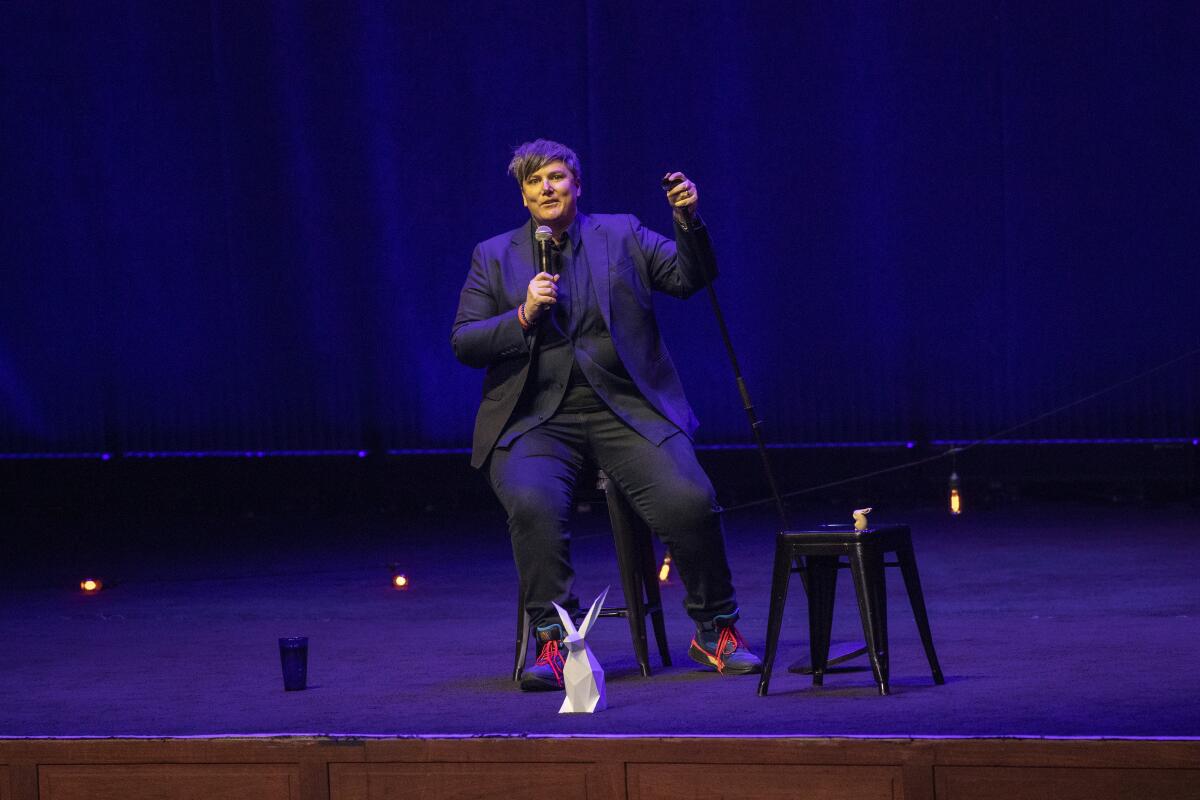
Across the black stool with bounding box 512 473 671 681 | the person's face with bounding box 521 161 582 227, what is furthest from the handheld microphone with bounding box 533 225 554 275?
the black stool with bounding box 512 473 671 681

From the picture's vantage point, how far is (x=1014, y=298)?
6.47 metres

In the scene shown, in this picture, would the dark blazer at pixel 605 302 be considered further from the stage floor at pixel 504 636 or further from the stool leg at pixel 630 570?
the stage floor at pixel 504 636

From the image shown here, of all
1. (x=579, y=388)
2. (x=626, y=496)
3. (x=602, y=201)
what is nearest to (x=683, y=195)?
(x=579, y=388)

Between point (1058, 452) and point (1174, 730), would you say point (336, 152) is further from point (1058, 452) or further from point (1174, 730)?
point (1174, 730)

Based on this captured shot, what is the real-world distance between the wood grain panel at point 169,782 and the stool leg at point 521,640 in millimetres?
846

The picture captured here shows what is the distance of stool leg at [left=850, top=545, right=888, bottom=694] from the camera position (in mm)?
2943

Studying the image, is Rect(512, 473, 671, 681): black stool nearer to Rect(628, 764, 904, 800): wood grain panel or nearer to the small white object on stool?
the small white object on stool

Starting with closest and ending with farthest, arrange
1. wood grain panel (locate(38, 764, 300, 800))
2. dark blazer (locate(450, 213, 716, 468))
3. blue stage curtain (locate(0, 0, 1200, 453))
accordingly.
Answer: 1. wood grain panel (locate(38, 764, 300, 800))
2. dark blazer (locate(450, 213, 716, 468))
3. blue stage curtain (locate(0, 0, 1200, 453))

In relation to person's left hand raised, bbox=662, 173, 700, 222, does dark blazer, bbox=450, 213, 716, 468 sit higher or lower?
lower

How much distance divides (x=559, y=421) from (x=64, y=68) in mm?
4768

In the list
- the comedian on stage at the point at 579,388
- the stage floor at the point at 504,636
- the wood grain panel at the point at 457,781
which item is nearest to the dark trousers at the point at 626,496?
the comedian on stage at the point at 579,388

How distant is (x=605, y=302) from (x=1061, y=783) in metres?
1.59

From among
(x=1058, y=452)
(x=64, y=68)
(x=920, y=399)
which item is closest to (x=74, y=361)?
(x=64, y=68)

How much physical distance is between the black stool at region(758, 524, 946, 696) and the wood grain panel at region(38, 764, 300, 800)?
958mm
